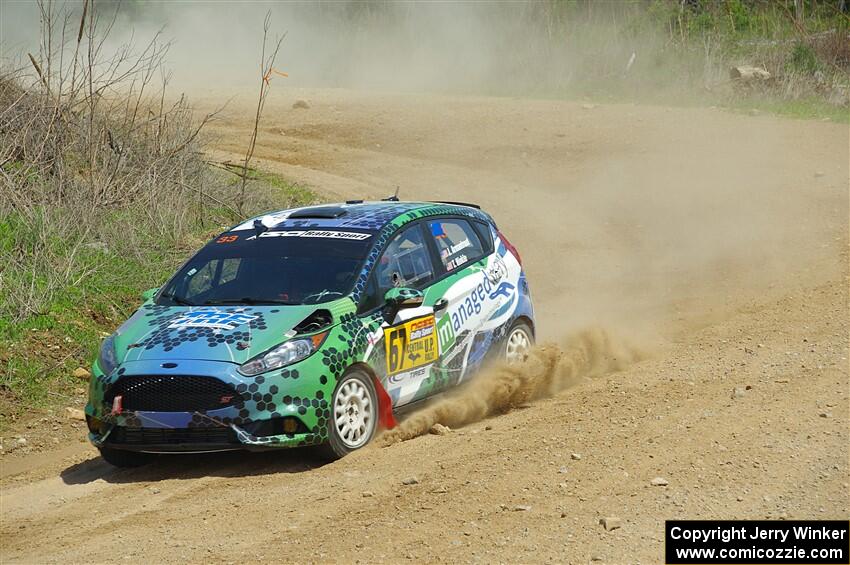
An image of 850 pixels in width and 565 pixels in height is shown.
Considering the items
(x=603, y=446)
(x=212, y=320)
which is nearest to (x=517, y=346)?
(x=603, y=446)

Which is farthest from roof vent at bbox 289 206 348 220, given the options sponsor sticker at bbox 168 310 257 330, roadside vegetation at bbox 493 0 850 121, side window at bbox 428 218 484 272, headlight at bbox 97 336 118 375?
roadside vegetation at bbox 493 0 850 121

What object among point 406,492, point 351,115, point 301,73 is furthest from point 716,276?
point 301,73

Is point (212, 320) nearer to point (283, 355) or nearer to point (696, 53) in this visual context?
point (283, 355)

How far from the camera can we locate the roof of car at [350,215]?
9.17 m

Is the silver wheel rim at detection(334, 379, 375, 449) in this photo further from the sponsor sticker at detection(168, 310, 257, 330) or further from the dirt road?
the sponsor sticker at detection(168, 310, 257, 330)

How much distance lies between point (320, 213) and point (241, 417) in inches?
91.5

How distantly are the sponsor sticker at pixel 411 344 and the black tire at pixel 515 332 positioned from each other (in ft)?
3.63

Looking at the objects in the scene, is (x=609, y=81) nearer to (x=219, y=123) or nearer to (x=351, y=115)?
(x=351, y=115)

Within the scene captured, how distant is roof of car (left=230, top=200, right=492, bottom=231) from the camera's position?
9.17 m

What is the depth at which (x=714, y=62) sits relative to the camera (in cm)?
2736

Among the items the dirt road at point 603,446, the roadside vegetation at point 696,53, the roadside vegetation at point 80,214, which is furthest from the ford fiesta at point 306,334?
the roadside vegetation at point 696,53

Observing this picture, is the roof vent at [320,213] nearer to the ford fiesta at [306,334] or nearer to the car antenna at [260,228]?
the ford fiesta at [306,334]

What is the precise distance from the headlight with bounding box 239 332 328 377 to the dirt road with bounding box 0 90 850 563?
687mm

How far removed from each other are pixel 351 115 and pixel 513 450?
18723 mm
